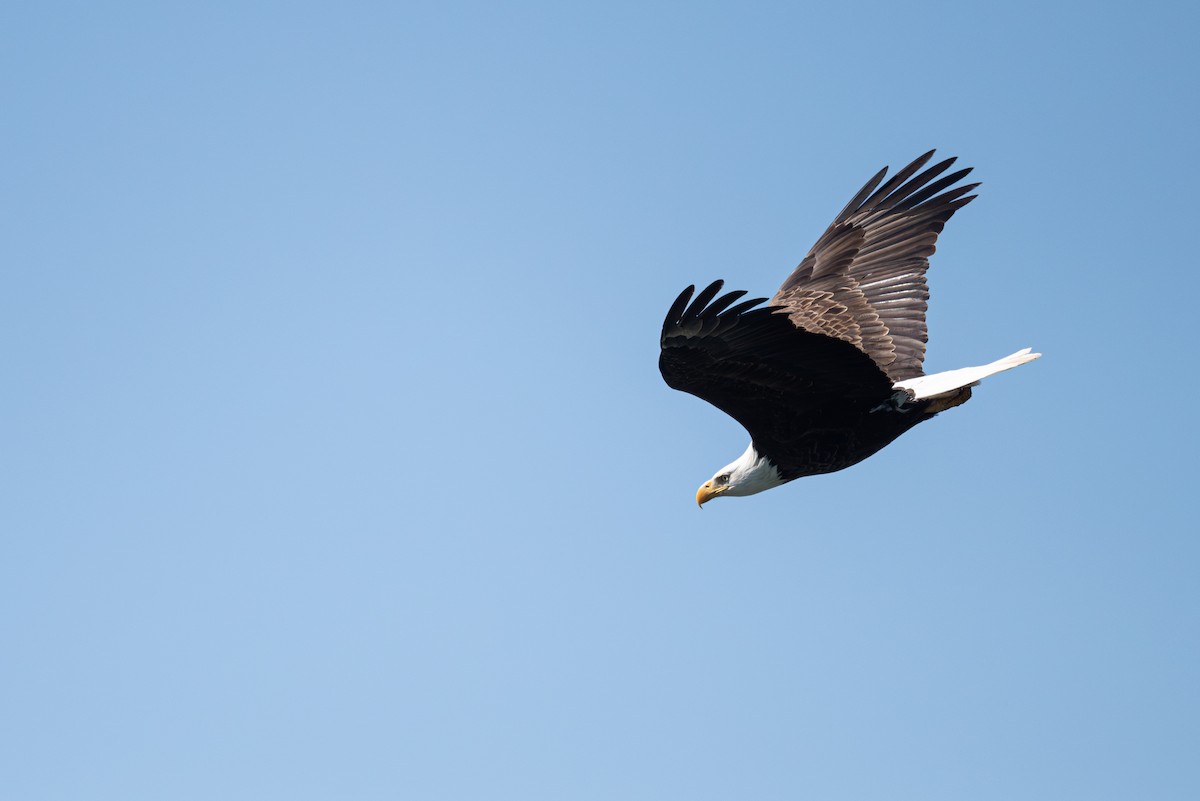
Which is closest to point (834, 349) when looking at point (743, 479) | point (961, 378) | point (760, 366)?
point (760, 366)

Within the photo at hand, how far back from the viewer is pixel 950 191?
470 inches

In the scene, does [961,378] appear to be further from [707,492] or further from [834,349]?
[707,492]

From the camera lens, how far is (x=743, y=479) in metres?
10.9

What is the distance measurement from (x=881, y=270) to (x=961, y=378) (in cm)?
181

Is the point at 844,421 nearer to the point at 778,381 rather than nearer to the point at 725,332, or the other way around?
the point at 778,381

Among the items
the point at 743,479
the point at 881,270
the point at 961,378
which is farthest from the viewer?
the point at 881,270

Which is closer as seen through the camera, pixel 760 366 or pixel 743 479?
pixel 760 366

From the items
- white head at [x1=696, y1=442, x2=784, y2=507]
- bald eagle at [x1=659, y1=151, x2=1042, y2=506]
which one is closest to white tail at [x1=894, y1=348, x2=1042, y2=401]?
bald eagle at [x1=659, y1=151, x2=1042, y2=506]

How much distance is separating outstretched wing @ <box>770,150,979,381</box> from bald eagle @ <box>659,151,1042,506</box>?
0.01 meters

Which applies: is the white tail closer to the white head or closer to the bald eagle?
the bald eagle

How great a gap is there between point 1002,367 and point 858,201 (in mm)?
2724

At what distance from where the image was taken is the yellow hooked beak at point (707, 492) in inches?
436

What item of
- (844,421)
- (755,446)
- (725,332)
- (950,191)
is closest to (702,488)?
(755,446)

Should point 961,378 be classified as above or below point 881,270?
below
